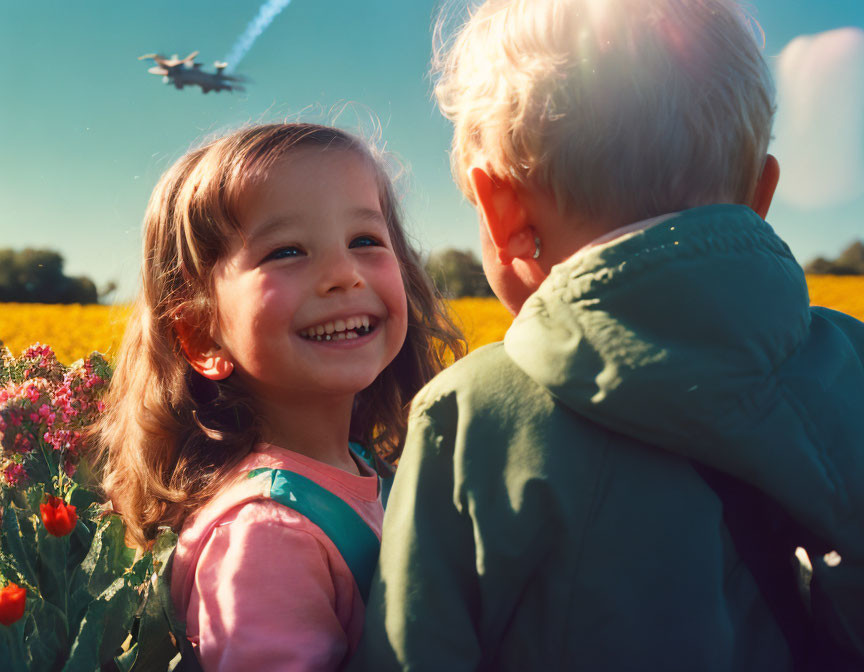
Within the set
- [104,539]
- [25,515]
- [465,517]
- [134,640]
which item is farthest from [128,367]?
[465,517]

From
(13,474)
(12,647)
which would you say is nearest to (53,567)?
(12,647)

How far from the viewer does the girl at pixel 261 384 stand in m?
1.39

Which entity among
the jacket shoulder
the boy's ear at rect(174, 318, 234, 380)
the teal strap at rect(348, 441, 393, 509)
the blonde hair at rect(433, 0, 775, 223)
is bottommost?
the teal strap at rect(348, 441, 393, 509)

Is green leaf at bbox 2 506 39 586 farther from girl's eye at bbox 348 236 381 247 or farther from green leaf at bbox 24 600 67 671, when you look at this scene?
girl's eye at bbox 348 236 381 247

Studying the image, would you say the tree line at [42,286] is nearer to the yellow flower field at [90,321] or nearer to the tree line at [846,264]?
the yellow flower field at [90,321]

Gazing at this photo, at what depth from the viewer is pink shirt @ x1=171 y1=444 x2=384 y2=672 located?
1337 millimetres

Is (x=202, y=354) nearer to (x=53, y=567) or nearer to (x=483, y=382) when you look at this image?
(x=53, y=567)

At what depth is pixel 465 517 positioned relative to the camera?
3.53 ft

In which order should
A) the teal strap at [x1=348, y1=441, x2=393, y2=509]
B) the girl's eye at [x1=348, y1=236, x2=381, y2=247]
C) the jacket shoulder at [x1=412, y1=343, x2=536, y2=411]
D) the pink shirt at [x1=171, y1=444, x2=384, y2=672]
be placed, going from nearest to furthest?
the jacket shoulder at [x1=412, y1=343, x2=536, y2=411]
the pink shirt at [x1=171, y1=444, x2=384, y2=672]
the girl's eye at [x1=348, y1=236, x2=381, y2=247]
the teal strap at [x1=348, y1=441, x2=393, y2=509]

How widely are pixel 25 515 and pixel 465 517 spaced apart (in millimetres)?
1140

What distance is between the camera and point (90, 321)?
10.9m

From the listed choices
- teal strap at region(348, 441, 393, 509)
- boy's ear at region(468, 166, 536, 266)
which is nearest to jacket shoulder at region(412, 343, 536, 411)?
boy's ear at region(468, 166, 536, 266)

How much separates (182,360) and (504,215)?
120cm

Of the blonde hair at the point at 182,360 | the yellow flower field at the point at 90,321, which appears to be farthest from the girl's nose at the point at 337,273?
the yellow flower field at the point at 90,321
